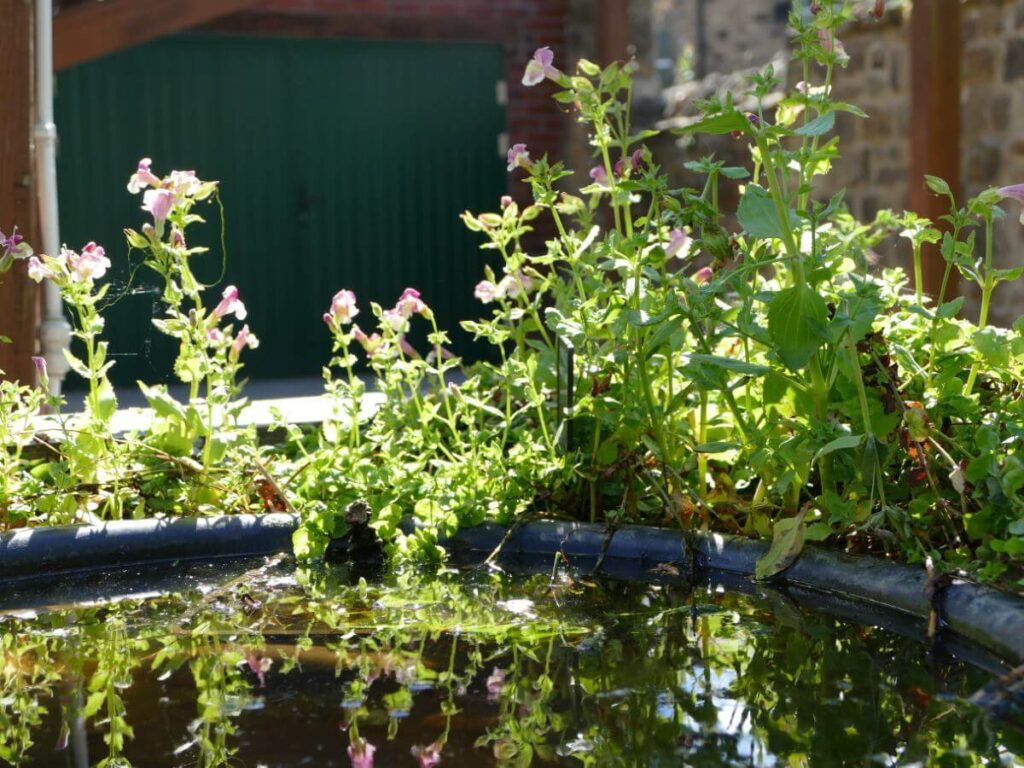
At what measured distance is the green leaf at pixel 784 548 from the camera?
2896 millimetres

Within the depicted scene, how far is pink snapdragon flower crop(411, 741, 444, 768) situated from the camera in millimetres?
2049

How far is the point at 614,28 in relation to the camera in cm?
765

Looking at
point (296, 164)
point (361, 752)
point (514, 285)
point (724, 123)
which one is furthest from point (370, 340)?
point (296, 164)

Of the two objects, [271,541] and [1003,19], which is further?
[1003,19]

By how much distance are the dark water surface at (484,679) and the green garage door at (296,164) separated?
4392 mm

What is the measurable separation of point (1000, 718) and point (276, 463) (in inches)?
80.5

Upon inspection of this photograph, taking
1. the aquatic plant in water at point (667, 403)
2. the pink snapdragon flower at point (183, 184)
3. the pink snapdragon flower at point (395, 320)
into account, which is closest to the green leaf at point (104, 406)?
the aquatic plant in water at point (667, 403)

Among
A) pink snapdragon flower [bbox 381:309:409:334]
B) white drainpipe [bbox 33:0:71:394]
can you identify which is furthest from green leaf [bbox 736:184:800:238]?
white drainpipe [bbox 33:0:71:394]

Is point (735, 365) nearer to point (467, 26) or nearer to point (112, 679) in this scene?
point (112, 679)

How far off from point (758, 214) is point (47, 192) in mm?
2873

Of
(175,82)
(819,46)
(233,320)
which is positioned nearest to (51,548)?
(819,46)

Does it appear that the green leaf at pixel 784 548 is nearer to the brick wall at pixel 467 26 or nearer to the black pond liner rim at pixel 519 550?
the black pond liner rim at pixel 519 550

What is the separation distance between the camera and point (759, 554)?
3006 mm

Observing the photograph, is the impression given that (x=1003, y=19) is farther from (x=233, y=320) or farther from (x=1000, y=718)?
(x=1000, y=718)
